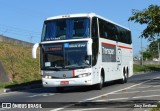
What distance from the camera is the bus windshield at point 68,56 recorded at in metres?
22.6

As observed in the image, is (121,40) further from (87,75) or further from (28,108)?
(28,108)

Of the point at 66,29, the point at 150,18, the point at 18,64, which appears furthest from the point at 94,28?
the point at 18,64

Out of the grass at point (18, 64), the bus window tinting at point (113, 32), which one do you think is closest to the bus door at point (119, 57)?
the bus window tinting at point (113, 32)

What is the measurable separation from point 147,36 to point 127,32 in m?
21.8

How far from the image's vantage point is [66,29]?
22.9 metres

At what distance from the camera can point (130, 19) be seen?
11273mm

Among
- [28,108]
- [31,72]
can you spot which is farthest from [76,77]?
[31,72]

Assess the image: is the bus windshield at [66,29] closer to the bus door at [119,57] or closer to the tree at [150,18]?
the bus door at [119,57]

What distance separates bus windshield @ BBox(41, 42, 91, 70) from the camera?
890 inches

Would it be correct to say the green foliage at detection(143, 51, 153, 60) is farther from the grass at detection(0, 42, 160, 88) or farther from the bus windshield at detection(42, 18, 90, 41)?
the bus windshield at detection(42, 18, 90, 41)

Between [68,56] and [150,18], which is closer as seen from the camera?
[150,18]

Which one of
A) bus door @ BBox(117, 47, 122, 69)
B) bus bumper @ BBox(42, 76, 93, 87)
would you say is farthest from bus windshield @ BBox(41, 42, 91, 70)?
bus door @ BBox(117, 47, 122, 69)

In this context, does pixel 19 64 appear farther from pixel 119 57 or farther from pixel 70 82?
pixel 70 82

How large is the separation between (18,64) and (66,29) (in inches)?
694
